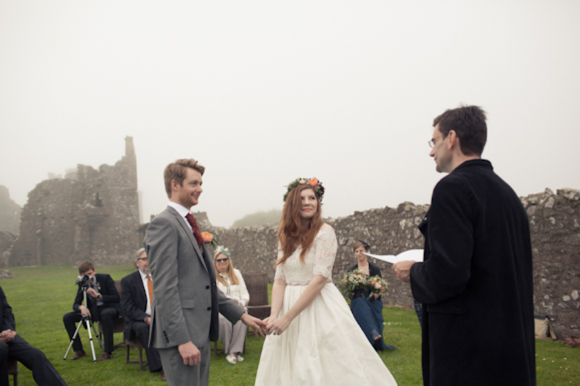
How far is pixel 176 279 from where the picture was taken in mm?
2779

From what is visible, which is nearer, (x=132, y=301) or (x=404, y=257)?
(x=404, y=257)

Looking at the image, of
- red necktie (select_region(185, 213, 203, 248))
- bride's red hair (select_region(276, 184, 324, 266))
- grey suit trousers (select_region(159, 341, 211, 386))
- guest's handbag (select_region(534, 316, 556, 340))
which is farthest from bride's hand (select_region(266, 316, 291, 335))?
guest's handbag (select_region(534, 316, 556, 340))

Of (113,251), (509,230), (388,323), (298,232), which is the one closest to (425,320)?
(509,230)

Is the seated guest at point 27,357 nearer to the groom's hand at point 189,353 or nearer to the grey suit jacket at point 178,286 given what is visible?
the grey suit jacket at point 178,286

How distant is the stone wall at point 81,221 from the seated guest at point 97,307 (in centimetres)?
2708

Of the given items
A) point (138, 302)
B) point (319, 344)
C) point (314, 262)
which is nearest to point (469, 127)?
point (314, 262)

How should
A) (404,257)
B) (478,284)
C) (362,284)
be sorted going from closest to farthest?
1. (478,284)
2. (404,257)
3. (362,284)

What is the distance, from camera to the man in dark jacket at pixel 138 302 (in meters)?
6.57

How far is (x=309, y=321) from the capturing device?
12.2 ft

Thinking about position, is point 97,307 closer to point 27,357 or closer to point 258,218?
point 27,357

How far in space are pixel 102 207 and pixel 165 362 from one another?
33.7 meters

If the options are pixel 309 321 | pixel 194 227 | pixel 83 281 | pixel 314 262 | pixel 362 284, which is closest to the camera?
pixel 194 227

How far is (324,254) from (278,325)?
74 centimetres

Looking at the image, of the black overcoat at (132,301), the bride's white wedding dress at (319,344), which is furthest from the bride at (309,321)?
the black overcoat at (132,301)
